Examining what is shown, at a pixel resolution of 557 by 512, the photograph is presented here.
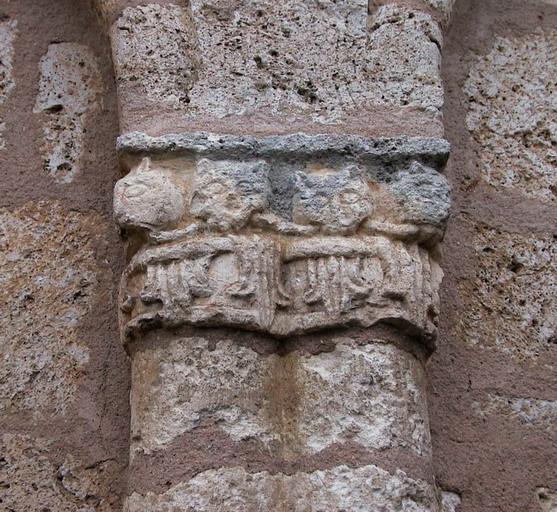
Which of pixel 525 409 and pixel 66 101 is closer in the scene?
pixel 525 409

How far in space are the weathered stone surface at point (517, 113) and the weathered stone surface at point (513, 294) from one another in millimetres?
129

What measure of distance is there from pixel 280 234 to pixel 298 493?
1.46ft

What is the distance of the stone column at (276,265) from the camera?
1.76m

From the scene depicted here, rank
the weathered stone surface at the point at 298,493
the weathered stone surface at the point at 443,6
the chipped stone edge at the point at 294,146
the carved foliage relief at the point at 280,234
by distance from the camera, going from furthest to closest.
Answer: the weathered stone surface at the point at 443,6
the chipped stone edge at the point at 294,146
the carved foliage relief at the point at 280,234
the weathered stone surface at the point at 298,493

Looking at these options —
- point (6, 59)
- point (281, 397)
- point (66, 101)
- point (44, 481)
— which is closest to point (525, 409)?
point (281, 397)

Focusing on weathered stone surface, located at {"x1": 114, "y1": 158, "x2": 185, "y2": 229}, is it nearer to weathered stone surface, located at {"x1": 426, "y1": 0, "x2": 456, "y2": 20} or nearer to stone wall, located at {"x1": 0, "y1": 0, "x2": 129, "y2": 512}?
stone wall, located at {"x1": 0, "y1": 0, "x2": 129, "y2": 512}

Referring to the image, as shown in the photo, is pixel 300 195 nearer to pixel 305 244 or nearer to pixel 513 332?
pixel 305 244

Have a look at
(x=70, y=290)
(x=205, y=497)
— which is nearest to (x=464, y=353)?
(x=205, y=497)

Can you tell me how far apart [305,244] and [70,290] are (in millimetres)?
504

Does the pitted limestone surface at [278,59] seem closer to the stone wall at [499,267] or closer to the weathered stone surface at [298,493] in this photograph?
the stone wall at [499,267]

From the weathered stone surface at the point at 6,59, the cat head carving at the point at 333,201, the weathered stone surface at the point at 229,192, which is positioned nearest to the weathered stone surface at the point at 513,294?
the cat head carving at the point at 333,201

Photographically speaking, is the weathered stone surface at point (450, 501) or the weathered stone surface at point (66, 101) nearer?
the weathered stone surface at point (450, 501)

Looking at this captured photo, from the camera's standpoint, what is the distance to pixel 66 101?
7.36 feet

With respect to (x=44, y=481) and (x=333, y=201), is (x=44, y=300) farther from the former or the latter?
(x=333, y=201)
